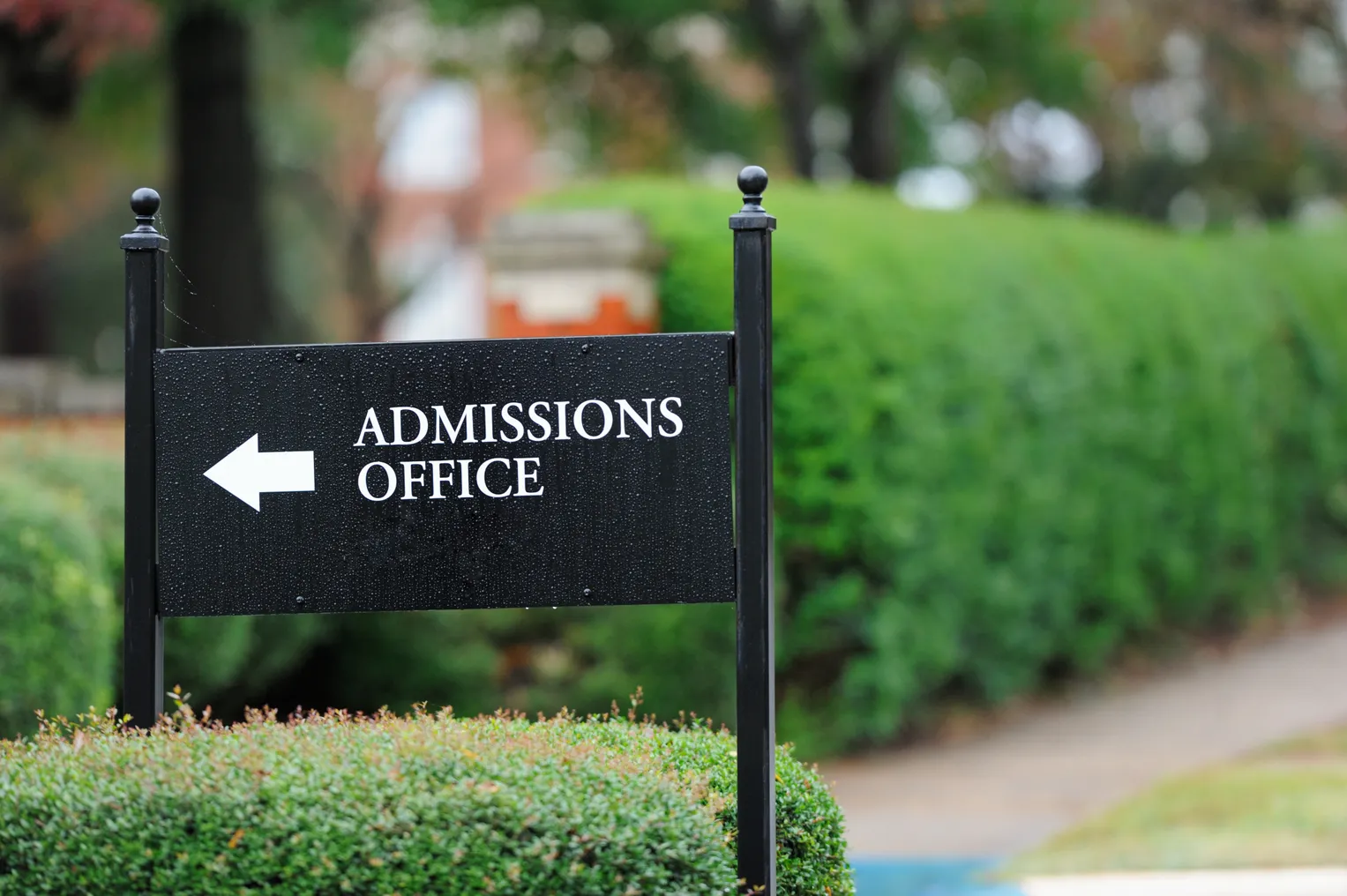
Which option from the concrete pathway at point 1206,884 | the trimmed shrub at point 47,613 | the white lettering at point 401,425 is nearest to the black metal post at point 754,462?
the white lettering at point 401,425

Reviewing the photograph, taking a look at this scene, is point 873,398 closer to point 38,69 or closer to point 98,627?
point 98,627

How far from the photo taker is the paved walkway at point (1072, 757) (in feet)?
22.2

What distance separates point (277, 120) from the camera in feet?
65.4

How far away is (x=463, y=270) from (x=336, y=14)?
21.2 m

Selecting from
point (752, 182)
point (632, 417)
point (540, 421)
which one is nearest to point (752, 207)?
point (752, 182)

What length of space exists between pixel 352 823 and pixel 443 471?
2.80ft

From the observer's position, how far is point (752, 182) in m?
3.45

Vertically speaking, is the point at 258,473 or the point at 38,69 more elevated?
the point at 38,69

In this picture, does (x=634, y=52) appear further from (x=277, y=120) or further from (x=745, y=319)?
(x=745, y=319)

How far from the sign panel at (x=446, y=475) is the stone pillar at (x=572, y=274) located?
4.31 metres

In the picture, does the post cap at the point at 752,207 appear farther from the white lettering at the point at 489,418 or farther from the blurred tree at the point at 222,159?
the blurred tree at the point at 222,159

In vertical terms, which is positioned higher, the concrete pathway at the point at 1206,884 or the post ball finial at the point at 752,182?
the post ball finial at the point at 752,182

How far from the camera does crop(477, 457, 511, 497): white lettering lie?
3465 millimetres

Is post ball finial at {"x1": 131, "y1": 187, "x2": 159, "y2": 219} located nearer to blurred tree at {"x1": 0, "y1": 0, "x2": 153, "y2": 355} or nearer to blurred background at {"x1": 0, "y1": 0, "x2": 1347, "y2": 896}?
blurred background at {"x1": 0, "y1": 0, "x2": 1347, "y2": 896}
